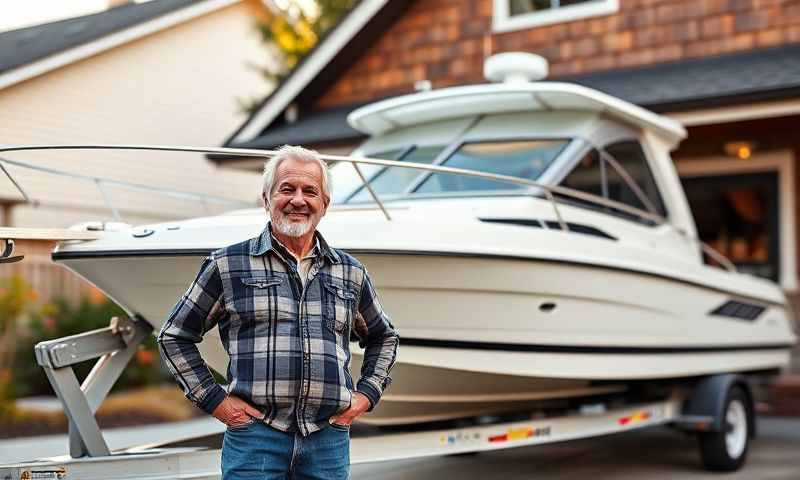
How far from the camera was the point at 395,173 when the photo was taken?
19.0ft

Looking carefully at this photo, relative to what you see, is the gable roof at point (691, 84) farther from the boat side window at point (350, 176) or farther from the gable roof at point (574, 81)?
the boat side window at point (350, 176)

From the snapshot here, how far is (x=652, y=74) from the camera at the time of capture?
30.9ft

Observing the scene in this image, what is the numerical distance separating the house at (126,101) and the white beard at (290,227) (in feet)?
16.8

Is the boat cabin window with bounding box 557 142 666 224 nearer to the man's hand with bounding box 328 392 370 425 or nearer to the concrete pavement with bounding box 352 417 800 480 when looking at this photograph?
the concrete pavement with bounding box 352 417 800 480

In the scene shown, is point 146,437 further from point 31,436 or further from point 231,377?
point 231,377

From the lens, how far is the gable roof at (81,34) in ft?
33.4

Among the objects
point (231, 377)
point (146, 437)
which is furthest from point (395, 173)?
point (146, 437)

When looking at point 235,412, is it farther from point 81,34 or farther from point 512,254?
point 81,34

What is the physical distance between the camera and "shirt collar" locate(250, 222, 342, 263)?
9.34ft

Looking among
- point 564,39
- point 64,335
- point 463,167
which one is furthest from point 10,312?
point 564,39

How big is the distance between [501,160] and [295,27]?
12266 millimetres

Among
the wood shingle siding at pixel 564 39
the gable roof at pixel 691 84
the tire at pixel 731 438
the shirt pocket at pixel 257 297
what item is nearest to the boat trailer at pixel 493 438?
the tire at pixel 731 438

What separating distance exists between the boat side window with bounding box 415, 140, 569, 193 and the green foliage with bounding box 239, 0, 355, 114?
10.9 metres

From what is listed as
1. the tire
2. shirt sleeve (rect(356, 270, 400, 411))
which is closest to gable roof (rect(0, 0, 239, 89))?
the tire
